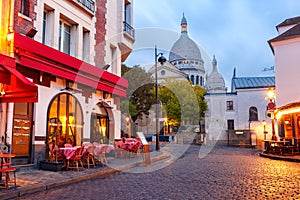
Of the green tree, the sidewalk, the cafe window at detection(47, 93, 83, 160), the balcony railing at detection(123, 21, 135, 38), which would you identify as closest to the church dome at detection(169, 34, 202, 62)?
the green tree

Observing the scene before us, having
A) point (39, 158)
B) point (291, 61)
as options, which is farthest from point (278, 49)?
point (39, 158)

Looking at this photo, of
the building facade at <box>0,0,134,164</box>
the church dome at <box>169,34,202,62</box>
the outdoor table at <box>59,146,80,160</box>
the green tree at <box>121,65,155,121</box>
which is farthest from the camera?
the church dome at <box>169,34,202,62</box>

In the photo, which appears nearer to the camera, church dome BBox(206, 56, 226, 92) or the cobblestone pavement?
the cobblestone pavement

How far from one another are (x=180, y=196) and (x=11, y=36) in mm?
6873

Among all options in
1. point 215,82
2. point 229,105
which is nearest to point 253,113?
point 229,105

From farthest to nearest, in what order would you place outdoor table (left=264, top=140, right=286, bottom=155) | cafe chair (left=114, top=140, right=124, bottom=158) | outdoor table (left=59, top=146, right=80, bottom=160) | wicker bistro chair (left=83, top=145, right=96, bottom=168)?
outdoor table (left=264, top=140, right=286, bottom=155) < cafe chair (left=114, top=140, right=124, bottom=158) < wicker bistro chair (left=83, top=145, right=96, bottom=168) < outdoor table (left=59, top=146, right=80, bottom=160)

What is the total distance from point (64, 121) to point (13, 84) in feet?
15.1

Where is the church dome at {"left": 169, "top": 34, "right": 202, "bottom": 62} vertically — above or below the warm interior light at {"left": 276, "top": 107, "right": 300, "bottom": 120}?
above

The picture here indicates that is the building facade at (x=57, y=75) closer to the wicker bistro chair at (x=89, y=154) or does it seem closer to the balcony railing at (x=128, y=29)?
the balcony railing at (x=128, y=29)

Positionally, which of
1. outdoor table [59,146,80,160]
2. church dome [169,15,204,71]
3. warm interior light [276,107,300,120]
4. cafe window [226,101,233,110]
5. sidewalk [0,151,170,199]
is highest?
church dome [169,15,204,71]

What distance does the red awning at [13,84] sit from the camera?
704 cm

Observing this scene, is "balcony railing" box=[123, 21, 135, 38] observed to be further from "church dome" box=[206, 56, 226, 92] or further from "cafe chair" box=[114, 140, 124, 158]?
"church dome" box=[206, 56, 226, 92]

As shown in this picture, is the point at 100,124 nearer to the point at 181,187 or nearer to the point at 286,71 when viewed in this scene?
the point at 181,187

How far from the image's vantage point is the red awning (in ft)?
23.1
